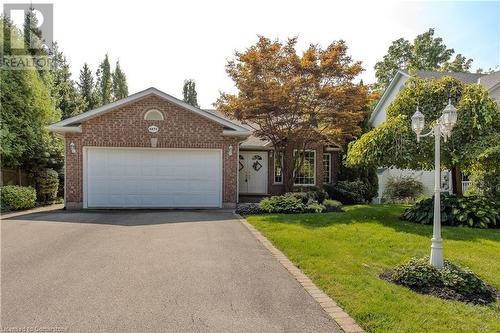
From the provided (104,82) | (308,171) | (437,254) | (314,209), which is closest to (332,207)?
(314,209)

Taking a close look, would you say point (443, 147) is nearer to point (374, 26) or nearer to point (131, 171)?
point (374, 26)

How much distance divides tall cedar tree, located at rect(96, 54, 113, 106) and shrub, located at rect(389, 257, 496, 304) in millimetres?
32367

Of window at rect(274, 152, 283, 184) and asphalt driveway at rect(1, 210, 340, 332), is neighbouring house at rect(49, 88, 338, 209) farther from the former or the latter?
asphalt driveway at rect(1, 210, 340, 332)

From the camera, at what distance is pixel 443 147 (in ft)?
34.9

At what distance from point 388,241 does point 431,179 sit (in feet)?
40.0

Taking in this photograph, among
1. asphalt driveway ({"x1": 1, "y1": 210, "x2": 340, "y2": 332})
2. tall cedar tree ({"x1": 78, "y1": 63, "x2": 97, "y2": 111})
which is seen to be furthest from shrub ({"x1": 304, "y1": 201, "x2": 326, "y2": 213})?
tall cedar tree ({"x1": 78, "y1": 63, "x2": 97, "y2": 111})

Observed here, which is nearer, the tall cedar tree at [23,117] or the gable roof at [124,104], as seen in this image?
the gable roof at [124,104]

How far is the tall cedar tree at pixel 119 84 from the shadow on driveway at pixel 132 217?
1080 inches

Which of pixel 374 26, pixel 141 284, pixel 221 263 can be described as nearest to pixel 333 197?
pixel 374 26

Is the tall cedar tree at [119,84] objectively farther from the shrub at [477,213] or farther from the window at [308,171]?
the shrub at [477,213]

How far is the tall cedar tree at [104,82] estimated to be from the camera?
3374 centimetres

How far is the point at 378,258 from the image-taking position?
6.41 metres

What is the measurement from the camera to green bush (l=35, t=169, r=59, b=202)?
16.0 metres

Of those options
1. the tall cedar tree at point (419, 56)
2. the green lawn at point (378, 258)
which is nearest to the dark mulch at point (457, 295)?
the green lawn at point (378, 258)
